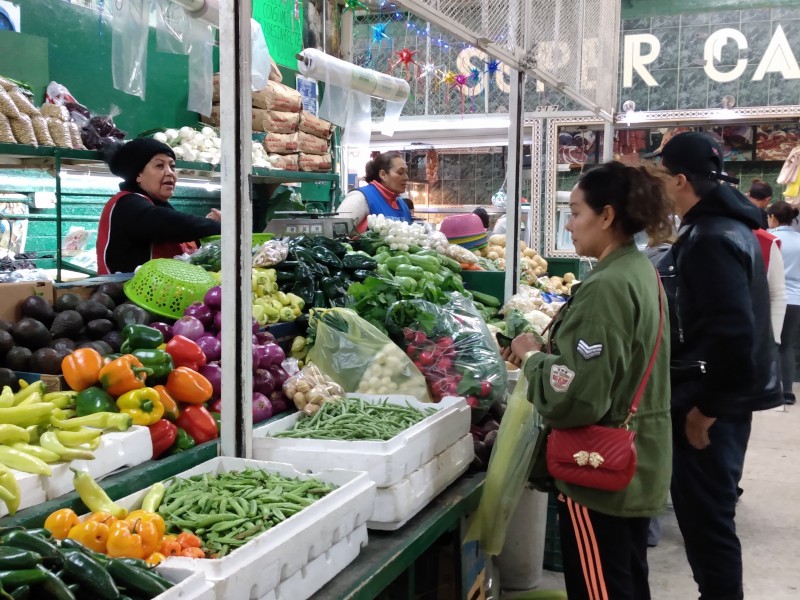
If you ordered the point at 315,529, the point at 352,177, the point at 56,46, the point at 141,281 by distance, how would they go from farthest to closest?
the point at 352,177 < the point at 56,46 < the point at 141,281 < the point at 315,529

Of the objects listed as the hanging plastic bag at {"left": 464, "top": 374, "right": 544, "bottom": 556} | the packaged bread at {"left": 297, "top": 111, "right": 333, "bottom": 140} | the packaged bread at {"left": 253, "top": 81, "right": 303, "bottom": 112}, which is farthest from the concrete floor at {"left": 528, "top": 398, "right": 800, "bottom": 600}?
the packaged bread at {"left": 297, "top": 111, "right": 333, "bottom": 140}

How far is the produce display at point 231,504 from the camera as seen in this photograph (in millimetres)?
2045

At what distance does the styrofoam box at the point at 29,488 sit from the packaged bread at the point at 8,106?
122 inches

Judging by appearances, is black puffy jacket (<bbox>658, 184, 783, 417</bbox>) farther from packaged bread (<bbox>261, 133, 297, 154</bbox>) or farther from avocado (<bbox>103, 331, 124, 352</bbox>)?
packaged bread (<bbox>261, 133, 297, 154</bbox>)

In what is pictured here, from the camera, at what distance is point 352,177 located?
12.3 m

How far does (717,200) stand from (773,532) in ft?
9.51

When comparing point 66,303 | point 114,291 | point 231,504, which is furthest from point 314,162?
point 231,504

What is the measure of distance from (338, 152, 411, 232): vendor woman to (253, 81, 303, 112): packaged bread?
1.46m

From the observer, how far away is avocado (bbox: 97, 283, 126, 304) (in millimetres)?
3373

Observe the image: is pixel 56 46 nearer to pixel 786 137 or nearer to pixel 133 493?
pixel 133 493

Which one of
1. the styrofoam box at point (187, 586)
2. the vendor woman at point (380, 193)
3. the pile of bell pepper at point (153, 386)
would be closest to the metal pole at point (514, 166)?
the vendor woman at point (380, 193)

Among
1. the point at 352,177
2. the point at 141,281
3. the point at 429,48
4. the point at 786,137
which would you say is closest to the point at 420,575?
the point at 141,281

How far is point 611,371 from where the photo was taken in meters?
2.46

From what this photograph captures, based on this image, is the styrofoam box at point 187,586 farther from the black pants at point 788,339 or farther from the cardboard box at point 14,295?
the black pants at point 788,339
